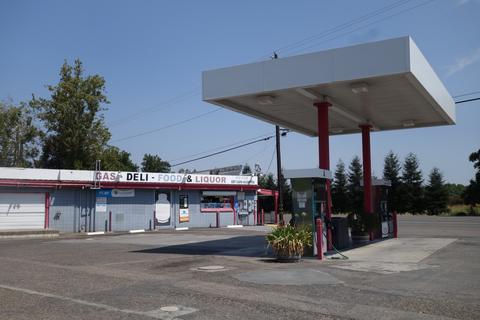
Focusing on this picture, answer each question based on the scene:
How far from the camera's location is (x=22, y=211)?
2883cm

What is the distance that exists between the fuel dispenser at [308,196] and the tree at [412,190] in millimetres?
57327

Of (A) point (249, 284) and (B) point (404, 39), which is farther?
(B) point (404, 39)

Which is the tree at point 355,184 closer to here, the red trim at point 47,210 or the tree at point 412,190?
the tree at point 412,190

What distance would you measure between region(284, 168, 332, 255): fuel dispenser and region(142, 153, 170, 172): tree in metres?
77.9

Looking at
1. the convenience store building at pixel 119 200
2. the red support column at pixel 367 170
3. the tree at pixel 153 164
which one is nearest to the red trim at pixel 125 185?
the convenience store building at pixel 119 200

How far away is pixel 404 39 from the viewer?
543 inches

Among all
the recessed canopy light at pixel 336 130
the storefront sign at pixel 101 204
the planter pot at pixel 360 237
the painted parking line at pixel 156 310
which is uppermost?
the recessed canopy light at pixel 336 130

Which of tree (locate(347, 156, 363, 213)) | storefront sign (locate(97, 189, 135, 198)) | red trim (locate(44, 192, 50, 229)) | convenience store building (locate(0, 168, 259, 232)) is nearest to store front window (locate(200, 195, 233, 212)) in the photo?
convenience store building (locate(0, 168, 259, 232))

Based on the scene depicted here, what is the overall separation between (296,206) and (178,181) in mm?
19414

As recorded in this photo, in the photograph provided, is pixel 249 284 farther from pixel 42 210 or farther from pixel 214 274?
pixel 42 210

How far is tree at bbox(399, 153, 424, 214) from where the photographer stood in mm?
69312

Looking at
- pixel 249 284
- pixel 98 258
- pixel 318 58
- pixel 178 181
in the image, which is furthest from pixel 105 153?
pixel 249 284

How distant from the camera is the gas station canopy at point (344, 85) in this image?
1426 centimetres

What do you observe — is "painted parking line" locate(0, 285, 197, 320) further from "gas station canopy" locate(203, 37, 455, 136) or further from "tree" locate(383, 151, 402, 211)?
"tree" locate(383, 151, 402, 211)
